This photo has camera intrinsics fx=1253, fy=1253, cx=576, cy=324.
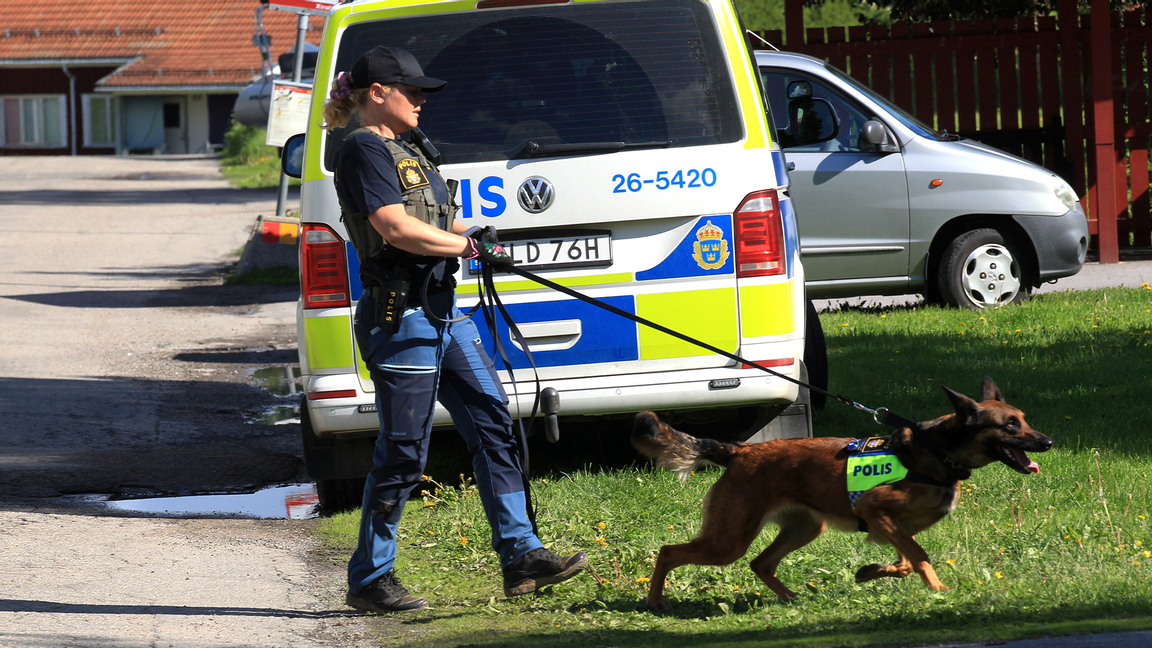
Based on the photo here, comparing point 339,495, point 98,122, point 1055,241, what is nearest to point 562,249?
point 339,495

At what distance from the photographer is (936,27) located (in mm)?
12133

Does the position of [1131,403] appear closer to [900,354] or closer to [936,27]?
[900,354]

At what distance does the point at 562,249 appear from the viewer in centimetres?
510

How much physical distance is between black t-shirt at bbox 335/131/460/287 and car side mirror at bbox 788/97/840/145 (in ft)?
13.0

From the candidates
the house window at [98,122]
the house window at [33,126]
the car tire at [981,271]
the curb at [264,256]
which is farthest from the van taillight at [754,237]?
the house window at [33,126]

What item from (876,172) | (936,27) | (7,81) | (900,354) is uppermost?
(7,81)

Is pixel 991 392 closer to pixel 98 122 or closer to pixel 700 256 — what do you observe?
pixel 700 256

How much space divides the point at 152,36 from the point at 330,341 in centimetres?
5184

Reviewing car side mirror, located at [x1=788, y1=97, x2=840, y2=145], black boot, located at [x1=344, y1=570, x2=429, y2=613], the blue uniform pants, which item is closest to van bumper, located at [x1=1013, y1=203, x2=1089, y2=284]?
car side mirror, located at [x1=788, y1=97, x2=840, y2=145]

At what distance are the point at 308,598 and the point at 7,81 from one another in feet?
176

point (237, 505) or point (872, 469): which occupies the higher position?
point (872, 469)

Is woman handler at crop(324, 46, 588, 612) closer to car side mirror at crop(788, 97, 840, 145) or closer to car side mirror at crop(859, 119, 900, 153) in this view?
car side mirror at crop(788, 97, 840, 145)

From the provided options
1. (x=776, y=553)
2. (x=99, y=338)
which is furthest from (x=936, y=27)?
(x=776, y=553)

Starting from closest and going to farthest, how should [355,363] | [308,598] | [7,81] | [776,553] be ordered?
[776,553] → [308,598] → [355,363] → [7,81]
